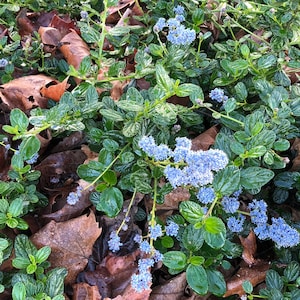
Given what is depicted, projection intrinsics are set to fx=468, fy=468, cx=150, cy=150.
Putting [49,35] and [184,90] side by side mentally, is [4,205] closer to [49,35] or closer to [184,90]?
[184,90]

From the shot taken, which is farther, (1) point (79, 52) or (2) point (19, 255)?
(1) point (79, 52)

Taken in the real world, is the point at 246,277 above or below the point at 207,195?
below

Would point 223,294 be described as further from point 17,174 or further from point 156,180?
point 17,174

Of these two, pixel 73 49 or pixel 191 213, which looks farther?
pixel 73 49

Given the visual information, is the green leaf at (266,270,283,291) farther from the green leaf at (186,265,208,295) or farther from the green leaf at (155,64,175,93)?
the green leaf at (155,64,175,93)

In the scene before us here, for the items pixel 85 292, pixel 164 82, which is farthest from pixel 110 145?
pixel 85 292

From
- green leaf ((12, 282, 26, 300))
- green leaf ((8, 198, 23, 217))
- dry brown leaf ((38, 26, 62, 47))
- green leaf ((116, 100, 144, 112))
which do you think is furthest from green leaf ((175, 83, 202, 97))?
dry brown leaf ((38, 26, 62, 47))

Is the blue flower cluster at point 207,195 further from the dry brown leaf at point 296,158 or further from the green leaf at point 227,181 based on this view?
the dry brown leaf at point 296,158

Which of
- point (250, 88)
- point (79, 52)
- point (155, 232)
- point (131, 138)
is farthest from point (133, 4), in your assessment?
point (155, 232)
